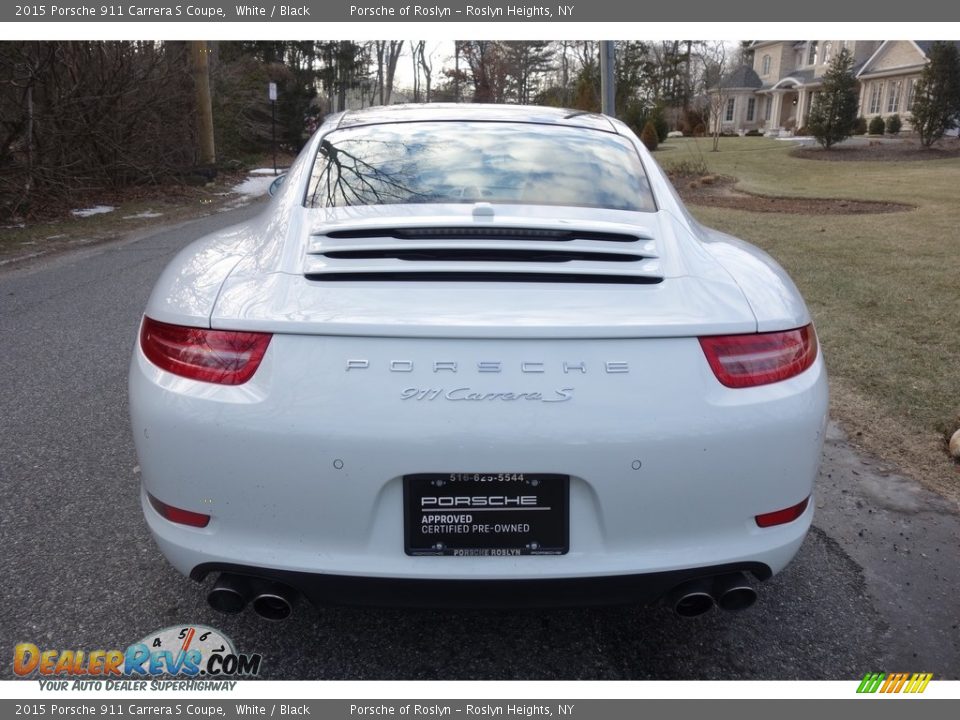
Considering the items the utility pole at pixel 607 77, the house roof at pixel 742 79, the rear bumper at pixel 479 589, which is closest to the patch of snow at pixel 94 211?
the utility pole at pixel 607 77

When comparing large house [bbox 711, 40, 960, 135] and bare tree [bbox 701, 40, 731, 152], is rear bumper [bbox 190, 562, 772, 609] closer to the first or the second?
bare tree [bbox 701, 40, 731, 152]

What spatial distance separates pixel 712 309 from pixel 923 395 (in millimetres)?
3165

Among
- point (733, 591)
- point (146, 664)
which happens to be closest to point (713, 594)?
point (733, 591)

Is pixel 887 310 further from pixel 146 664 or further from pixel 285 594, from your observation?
pixel 146 664

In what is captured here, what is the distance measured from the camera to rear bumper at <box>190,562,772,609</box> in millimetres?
1911

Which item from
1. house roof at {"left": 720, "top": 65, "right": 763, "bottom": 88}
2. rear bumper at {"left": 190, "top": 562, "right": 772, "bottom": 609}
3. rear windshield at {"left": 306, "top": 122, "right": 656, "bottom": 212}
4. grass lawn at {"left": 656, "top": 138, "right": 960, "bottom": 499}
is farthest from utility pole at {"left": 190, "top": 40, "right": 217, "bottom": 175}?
house roof at {"left": 720, "top": 65, "right": 763, "bottom": 88}

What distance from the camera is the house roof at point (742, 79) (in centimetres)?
5628

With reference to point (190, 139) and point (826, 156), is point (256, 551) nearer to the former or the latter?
point (190, 139)

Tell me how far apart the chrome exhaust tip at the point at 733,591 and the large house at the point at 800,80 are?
1769 inches

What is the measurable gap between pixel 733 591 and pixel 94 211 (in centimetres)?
1474

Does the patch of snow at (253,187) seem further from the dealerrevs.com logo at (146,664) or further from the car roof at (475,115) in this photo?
the dealerrevs.com logo at (146,664)

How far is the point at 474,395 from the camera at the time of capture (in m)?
1.81

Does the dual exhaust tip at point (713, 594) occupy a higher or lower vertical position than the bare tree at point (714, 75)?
lower

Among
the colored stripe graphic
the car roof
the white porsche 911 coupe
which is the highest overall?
the car roof
